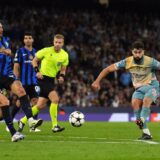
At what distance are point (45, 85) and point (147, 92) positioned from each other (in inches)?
102

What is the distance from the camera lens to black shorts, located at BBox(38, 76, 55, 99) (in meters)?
14.4

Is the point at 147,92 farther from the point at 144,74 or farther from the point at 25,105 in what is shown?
the point at 25,105

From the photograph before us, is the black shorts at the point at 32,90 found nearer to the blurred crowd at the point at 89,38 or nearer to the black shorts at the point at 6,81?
the black shorts at the point at 6,81

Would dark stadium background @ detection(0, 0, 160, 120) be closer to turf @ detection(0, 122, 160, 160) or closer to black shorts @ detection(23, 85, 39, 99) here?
black shorts @ detection(23, 85, 39, 99)

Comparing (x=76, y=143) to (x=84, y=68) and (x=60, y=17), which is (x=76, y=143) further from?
(x=60, y=17)

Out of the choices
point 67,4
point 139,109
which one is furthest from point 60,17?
point 139,109

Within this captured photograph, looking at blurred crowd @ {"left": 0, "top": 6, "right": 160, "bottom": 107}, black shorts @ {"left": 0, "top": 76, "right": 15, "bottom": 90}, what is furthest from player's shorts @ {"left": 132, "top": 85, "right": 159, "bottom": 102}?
blurred crowd @ {"left": 0, "top": 6, "right": 160, "bottom": 107}

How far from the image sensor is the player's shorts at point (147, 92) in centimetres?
1286

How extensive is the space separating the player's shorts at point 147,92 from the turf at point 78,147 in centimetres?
82

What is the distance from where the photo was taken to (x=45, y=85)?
47.4ft

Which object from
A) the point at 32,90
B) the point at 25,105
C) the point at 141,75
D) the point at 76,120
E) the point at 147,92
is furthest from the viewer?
the point at 32,90

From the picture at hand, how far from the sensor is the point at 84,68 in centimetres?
2805

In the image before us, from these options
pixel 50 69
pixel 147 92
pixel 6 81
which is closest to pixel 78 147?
pixel 6 81

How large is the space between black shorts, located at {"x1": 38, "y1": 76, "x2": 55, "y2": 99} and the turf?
91 cm
